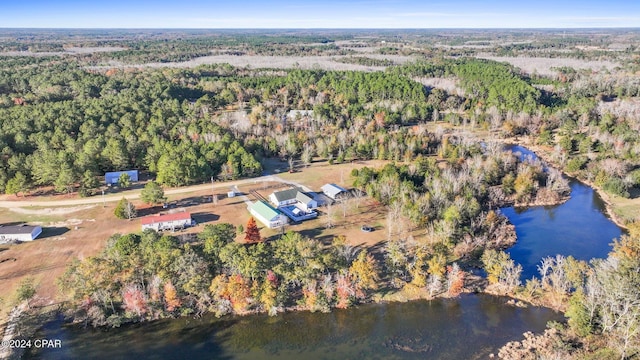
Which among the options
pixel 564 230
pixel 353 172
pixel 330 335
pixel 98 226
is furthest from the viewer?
pixel 353 172

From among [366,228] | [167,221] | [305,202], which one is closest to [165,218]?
[167,221]

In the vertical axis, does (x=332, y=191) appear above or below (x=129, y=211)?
above

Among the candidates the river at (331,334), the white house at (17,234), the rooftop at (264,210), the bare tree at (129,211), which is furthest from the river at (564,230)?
the white house at (17,234)

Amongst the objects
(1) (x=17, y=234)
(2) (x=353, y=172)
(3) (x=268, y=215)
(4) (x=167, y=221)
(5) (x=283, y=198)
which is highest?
(2) (x=353, y=172)

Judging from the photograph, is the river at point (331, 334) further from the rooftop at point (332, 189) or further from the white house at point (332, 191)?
the rooftop at point (332, 189)

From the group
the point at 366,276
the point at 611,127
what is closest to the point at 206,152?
the point at 366,276

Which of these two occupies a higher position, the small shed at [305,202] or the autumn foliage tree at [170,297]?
the small shed at [305,202]

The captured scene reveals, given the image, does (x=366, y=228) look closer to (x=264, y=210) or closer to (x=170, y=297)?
(x=264, y=210)

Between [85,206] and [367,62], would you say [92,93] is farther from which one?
[367,62]
